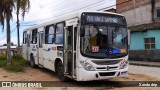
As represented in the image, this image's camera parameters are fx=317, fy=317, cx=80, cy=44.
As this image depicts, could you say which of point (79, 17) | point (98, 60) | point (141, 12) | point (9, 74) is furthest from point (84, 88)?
point (141, 12)

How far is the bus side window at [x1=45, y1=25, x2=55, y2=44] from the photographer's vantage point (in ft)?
52.3

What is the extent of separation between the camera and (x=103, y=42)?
41.3ft

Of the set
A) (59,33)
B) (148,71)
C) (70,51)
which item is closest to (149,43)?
(148,71)

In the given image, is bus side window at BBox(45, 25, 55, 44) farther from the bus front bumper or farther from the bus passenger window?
the bus front bumper

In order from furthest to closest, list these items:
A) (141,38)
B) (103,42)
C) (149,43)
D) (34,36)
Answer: (141,38) → (149,43) → (34,36) → (103,42)

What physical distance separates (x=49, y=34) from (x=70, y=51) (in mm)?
3430

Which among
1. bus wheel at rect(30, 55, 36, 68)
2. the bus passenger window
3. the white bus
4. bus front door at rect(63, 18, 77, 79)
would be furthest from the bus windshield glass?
bus wheel at rect(30, 55, 36, 68)

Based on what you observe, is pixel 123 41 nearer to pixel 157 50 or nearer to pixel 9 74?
pixel 9 74

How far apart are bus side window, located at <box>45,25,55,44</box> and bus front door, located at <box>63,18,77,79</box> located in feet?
6.74

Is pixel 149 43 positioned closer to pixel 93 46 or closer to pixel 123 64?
pixel 123 64

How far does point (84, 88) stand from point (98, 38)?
2050 millimetres

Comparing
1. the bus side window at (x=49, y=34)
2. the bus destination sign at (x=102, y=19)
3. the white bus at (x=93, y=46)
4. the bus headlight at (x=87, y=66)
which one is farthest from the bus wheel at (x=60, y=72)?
the bus destination sign at (x=102, y=19)

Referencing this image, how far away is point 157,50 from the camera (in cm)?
3052

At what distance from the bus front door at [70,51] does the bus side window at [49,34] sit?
2055 mm
